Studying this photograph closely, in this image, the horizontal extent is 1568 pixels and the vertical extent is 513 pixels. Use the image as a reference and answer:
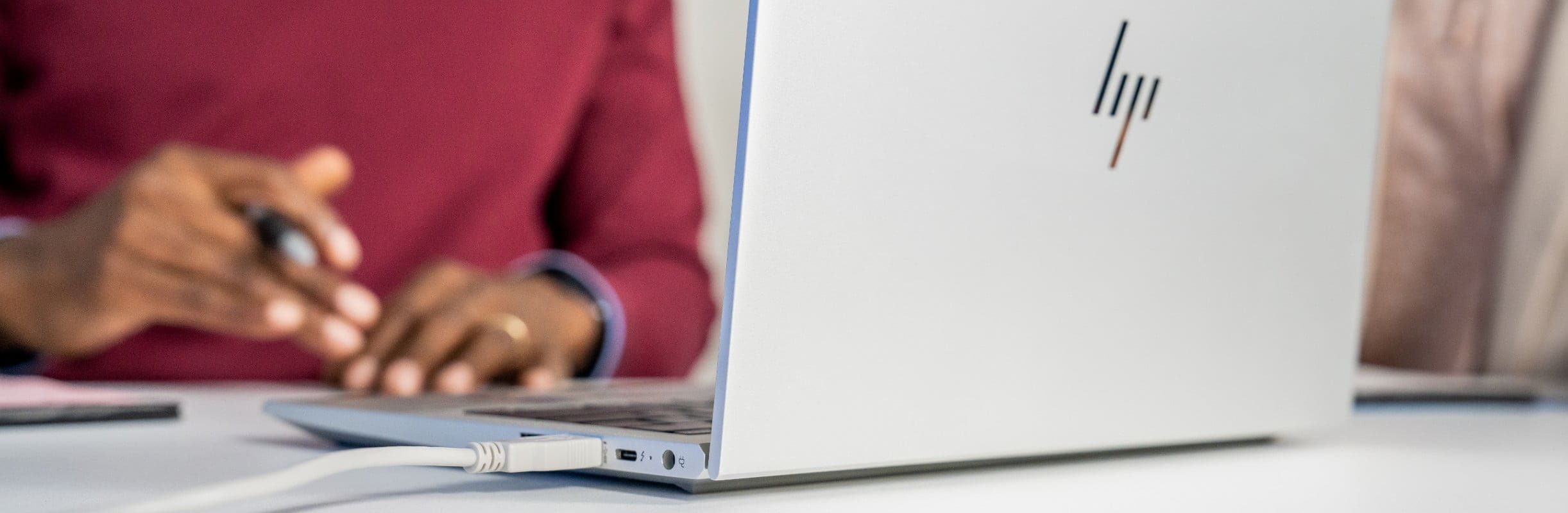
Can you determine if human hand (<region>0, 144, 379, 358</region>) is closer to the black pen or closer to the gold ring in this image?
the black pen

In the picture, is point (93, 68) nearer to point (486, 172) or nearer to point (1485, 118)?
point (486, 172)

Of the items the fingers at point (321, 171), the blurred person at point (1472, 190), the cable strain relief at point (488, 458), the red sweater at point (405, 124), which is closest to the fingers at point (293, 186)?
the fingers at point (321, 171)

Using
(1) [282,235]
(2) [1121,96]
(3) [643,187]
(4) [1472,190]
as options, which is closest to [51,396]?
(1) [282,235]

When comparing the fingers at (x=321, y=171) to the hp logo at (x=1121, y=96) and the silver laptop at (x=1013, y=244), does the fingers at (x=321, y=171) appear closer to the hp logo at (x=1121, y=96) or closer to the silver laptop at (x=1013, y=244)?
the silver laptop at (x=1013, y=244)

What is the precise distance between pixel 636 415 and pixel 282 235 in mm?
548

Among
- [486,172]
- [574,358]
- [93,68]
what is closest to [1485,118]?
[574,358]

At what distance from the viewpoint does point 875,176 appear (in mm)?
383

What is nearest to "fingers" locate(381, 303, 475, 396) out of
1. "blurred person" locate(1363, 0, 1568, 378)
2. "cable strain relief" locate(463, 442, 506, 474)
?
"cable strain relief" locate(463, 442, 506, 474)

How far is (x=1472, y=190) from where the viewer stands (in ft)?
3.85

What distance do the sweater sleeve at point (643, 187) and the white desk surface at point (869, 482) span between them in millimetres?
762

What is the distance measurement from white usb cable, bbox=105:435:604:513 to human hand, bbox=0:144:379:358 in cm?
56

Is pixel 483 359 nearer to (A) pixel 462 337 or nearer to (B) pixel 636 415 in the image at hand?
(A) pixel 462 337

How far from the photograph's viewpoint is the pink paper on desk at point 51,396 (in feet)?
2.07

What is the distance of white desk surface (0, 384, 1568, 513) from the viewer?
0.40 meters
